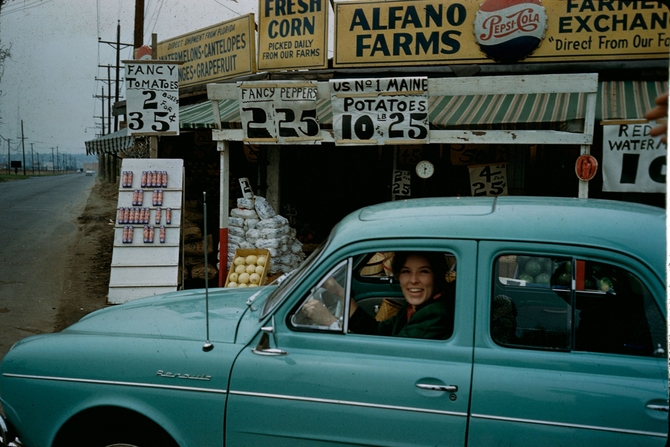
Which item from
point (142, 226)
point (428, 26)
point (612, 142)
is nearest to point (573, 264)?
point (612, 142)

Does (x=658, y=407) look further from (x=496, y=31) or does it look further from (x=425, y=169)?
(x=496, y=31)

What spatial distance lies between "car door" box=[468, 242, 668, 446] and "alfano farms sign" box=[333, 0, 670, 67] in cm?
723

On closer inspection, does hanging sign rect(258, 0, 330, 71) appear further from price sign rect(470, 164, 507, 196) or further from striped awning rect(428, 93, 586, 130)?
price sign rect(470, 164, 507, 196)

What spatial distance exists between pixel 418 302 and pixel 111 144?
1184cm

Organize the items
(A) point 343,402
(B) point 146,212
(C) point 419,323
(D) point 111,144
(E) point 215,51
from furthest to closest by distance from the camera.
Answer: (D) point 111,144
(E) point 215,51
(B) point 146,212
(C) point 419,323
(A) point 343,402

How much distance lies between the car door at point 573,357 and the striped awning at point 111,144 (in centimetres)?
1024

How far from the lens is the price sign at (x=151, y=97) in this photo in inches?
307

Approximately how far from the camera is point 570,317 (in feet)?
7.92

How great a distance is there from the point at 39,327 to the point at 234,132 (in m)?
3.38

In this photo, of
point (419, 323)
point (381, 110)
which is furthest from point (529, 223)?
point (381, 110)

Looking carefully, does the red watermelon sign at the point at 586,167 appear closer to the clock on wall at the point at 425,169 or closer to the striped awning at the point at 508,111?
the striped awning at the point at 508,111

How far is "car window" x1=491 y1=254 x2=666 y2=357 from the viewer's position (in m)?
2.29

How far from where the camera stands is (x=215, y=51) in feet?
37.9

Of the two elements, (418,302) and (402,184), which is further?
(402,184)
